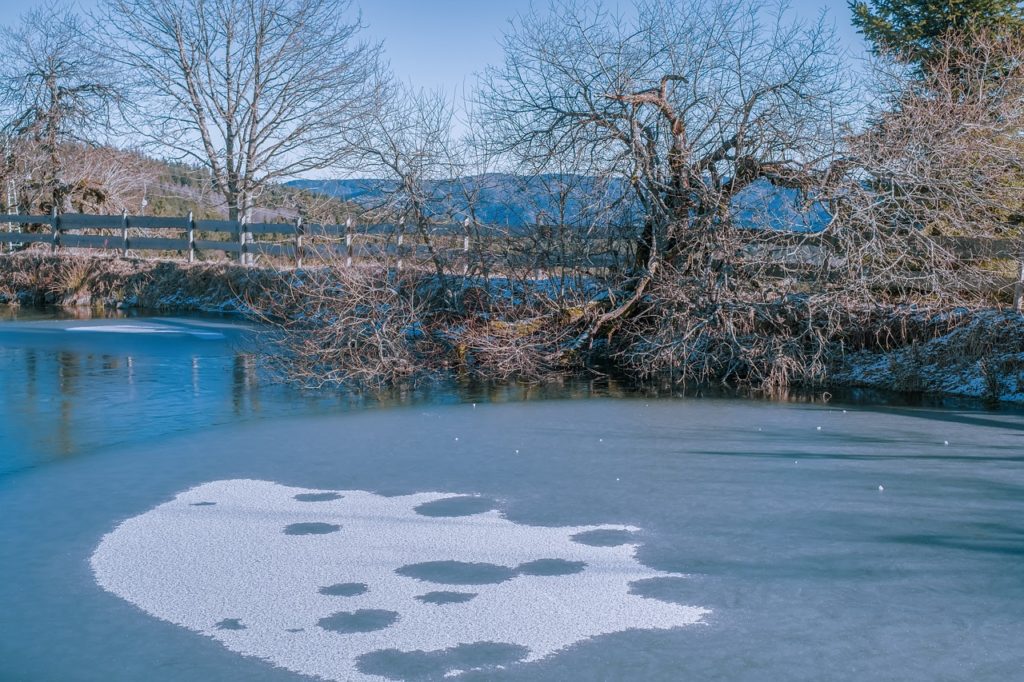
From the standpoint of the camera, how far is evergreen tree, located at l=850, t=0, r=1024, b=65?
2053 cm

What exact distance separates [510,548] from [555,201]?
31.2 ft

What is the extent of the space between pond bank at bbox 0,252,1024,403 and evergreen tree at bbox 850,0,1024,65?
322 inches

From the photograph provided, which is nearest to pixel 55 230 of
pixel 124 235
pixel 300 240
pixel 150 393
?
pixel 124 235

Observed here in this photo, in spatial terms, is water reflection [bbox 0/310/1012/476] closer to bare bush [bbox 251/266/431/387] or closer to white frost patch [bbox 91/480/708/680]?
bare bush [bbox 251/266/431/387]

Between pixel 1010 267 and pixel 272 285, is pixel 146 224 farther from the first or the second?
pixel 1010 267

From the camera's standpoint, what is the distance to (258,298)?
18688mm

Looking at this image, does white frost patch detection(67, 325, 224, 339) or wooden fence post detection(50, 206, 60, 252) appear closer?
white frost patch detection(67, 325, 224, 339)

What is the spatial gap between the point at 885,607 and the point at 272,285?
18.6 metres

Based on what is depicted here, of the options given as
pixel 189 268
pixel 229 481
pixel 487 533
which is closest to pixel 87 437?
pixel 229 481

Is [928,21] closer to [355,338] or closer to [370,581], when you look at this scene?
[355,338]

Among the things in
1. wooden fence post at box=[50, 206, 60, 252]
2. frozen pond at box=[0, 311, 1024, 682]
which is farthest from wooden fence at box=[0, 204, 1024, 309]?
frozen pond at box=[0, 311, 1024, 682]

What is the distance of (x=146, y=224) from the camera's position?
92.5 ft

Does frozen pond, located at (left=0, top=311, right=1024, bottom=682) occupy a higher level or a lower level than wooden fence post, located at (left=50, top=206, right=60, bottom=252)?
lower

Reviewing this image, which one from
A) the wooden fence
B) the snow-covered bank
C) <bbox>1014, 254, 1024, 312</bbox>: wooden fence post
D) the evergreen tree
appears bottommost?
the snow-covered bank
